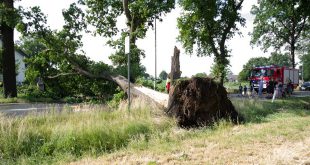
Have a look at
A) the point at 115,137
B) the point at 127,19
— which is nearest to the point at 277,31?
the point at 127,19

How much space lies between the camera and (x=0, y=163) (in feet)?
24.2

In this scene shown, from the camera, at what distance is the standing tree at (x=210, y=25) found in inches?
877

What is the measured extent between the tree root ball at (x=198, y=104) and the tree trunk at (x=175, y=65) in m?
1.48

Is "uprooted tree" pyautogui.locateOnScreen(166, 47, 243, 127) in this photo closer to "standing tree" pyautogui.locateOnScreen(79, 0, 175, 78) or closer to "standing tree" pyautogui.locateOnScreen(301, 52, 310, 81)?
"standing tree" pyautogui.locateOnScreen(79, 0, 175, 78)

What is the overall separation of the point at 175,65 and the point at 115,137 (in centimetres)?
478

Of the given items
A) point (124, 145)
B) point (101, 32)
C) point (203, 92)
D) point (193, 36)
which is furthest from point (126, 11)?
point (124, 145)

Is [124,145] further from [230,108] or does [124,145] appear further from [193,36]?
[193,36]

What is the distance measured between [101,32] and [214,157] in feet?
53.7

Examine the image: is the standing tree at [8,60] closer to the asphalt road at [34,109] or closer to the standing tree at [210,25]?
the asphalt road at [34,109]

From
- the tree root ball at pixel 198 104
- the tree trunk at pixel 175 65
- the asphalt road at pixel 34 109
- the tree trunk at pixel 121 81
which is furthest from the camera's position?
the tree trunk at pixel 121 81

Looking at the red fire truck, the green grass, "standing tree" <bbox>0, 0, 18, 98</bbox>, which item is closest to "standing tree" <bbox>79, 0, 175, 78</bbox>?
"standing tree" <bbox>0, 0, 18, 98</bbox>

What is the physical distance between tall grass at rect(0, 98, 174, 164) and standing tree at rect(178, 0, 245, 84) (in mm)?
12395

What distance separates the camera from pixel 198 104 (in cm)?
1083

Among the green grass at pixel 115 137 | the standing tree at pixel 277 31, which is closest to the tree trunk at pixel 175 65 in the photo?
the green grass at pixel 115 137
